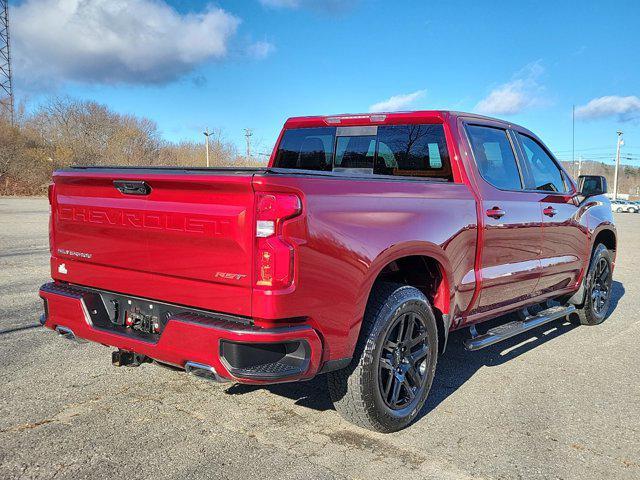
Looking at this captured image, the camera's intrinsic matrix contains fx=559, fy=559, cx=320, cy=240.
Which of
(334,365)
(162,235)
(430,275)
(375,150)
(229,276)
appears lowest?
(334,365)

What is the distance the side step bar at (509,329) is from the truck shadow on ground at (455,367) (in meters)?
0.35

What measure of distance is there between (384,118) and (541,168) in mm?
1705

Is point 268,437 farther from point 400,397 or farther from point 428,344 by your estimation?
point 428,344

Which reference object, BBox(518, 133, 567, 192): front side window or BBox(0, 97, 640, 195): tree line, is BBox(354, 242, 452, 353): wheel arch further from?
BBox(0, 97, 640, 195): tree line

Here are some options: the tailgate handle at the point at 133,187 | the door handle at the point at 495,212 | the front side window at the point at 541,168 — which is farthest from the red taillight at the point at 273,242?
the front side window at the point at 541,168

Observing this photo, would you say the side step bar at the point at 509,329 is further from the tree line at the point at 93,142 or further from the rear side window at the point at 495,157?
the tree line at the point at 93,142

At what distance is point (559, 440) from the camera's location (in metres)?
3.31

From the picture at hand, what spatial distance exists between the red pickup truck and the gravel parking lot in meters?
0.33

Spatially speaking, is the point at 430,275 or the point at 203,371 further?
the point at 430,275

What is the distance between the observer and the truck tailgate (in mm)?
2660

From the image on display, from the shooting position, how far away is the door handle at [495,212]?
4.04 metres

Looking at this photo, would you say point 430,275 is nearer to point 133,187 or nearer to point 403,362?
point 403,362

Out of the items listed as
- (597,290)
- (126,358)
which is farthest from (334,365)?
(597,290)

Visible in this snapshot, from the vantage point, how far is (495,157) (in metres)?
4.48
